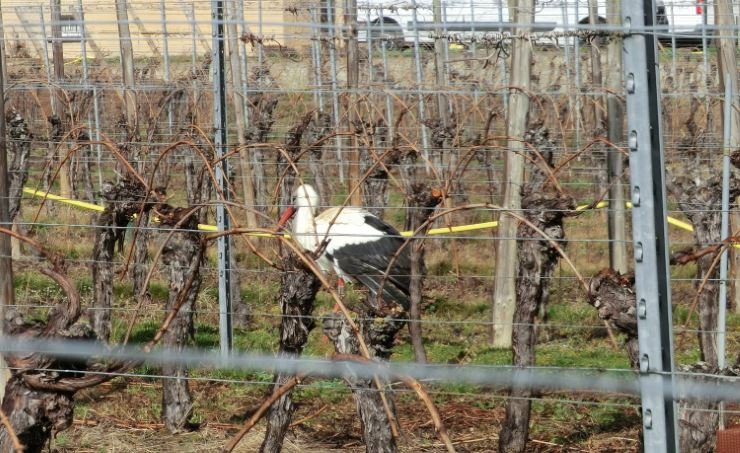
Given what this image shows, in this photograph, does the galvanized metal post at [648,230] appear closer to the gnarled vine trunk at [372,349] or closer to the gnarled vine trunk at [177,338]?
the gnarled vine trunk at [372,349]

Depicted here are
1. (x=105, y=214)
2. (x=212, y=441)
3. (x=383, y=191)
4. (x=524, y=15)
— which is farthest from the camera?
(x=383, y=191)

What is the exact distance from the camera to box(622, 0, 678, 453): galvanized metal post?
1.94 meters

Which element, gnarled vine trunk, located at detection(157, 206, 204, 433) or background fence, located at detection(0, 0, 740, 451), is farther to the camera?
gnarled vine trunk, located at detection(157, 206, 204, 433)

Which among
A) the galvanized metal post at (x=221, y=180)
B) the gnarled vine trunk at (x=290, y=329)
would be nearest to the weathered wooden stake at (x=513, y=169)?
the galvanized metal post at (x=221, y=180)

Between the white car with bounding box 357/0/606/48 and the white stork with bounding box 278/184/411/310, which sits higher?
the white car with bounding box 357/0/606/48

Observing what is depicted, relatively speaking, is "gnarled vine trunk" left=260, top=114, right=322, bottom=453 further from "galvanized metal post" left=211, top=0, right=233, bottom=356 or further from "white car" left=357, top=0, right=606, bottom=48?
"galvanized metal post" left=211, top=0, right=233, bottom=356

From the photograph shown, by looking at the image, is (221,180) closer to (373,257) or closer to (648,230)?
(373,257)

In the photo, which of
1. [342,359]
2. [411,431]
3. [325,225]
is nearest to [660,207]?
[342,359]

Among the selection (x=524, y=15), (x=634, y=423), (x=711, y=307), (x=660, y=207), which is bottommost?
(x=634, y=423)

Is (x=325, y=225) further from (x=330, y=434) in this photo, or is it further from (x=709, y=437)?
(x=709, y=437)

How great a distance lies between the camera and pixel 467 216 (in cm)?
941

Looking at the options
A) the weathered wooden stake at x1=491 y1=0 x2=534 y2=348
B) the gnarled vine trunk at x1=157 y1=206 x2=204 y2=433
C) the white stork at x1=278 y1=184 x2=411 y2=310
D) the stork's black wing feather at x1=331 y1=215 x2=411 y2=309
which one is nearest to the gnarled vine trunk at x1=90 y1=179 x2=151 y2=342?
the gnarled vine trunk at x1=157 y1=206 x2=204 y2=433

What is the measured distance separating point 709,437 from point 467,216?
6.26 metres

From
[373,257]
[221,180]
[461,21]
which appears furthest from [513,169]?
[461,21]
